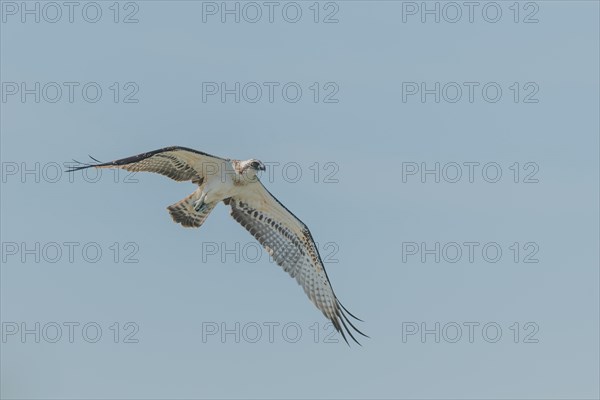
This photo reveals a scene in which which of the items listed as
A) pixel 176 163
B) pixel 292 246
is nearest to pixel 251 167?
pixel 176 163

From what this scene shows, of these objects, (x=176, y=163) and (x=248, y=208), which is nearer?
(x=176, y=163)

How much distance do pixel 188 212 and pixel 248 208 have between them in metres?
1.38

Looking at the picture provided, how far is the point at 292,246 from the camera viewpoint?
2042 centimetres

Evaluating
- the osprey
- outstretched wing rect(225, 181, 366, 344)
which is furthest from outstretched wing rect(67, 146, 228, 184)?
outstretched wing rect(225, 181, 366, 344)

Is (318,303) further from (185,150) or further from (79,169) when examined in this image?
(79,169)

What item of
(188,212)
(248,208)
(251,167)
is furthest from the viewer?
(248,208)

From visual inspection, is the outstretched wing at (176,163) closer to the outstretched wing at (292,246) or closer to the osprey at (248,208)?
the osprey at (248,208)

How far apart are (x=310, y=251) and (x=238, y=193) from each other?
5.88 ft

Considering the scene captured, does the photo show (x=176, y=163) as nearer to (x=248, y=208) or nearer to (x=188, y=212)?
(x=188, y=212)

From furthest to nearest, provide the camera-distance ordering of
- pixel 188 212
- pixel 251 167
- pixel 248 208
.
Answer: pixel 248 208, pixel 188 212, pixel 251 167

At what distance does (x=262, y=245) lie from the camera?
805 inches

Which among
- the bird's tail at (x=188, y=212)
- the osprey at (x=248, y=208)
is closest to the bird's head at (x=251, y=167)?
the osprey at (x=248, y=208)

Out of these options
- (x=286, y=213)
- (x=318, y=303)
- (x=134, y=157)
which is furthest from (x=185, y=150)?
(x=318, y=303)

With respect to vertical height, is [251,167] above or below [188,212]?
above
